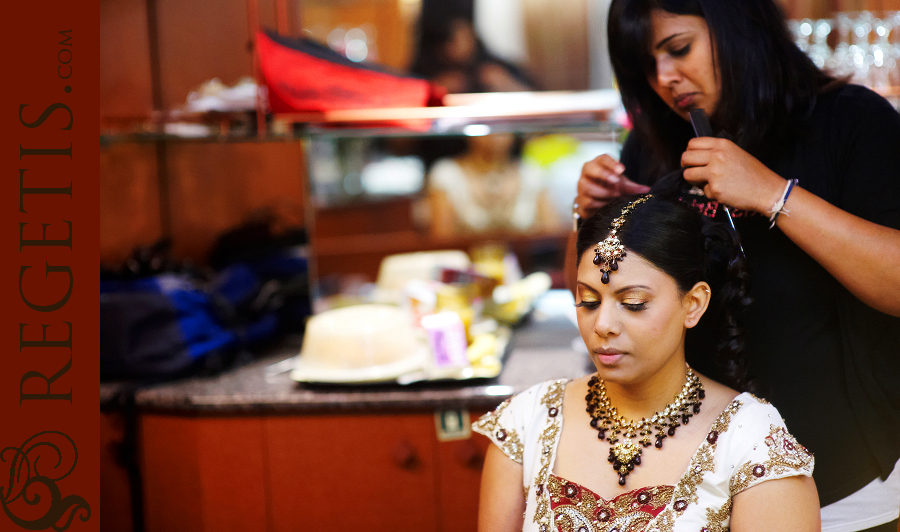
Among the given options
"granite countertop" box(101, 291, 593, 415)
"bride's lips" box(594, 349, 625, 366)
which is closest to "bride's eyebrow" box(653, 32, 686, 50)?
"bride's lips" box(594, 349, 625, 366)

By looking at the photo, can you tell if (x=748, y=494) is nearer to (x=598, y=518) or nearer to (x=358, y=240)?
(x=598, y=518)

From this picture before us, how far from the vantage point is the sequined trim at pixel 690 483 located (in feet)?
3.89

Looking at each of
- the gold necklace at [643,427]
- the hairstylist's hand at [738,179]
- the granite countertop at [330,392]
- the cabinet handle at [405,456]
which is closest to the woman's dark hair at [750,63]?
the hairstylist's hand at [738,179]

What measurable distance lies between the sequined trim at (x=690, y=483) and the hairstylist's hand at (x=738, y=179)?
0.39 meters

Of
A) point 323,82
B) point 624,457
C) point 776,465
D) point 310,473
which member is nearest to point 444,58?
point 323,82

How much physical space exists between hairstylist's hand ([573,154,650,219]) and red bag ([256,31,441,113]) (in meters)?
1.01

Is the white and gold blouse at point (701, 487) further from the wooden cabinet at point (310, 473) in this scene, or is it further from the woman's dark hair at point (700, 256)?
the wooden cabinet at point (310, 473)

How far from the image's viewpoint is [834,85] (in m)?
1.33

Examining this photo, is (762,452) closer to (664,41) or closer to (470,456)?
(664,41)

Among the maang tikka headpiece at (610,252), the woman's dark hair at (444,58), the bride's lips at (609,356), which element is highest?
the woman's dark hair at (444,58)

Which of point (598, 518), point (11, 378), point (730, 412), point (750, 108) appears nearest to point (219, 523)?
point (11, 378)

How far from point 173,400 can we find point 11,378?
27.0 inches

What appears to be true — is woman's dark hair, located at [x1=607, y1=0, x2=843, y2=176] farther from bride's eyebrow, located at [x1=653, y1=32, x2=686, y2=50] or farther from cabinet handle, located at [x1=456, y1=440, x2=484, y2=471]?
cabinet handle, located at [x1=456, y1=440, x2=484, y2=471]

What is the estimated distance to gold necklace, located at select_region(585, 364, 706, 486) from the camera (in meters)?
1.25
